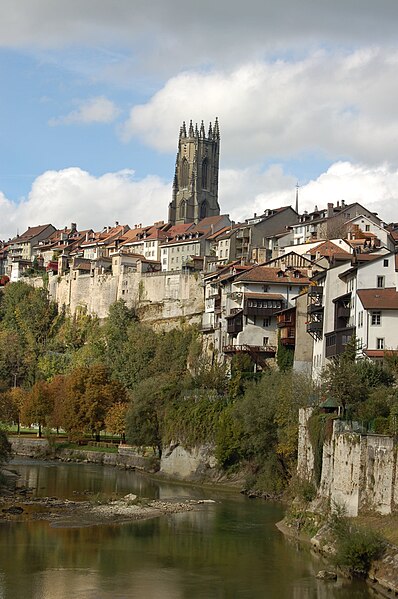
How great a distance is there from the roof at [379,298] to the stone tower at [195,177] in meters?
101

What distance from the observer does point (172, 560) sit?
128 feet

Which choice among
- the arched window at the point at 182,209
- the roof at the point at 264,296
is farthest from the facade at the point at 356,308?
the arched window at the point at 182,209

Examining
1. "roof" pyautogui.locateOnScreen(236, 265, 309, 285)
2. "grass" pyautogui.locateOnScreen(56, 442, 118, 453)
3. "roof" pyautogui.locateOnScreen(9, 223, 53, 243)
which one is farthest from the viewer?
"roof" pyautogui.locateOnScreen(9, 223, 53, 243)

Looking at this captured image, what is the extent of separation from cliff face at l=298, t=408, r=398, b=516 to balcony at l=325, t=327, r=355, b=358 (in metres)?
12.8

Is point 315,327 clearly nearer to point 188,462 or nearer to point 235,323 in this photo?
point 188,462

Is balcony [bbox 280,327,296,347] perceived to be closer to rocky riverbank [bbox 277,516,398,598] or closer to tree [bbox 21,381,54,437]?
tree [bbox 21,381,54,437]

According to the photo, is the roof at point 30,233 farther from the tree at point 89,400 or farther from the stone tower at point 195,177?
the tree at point 89,400

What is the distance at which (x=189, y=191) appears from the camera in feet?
520

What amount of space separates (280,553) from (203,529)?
6.73m

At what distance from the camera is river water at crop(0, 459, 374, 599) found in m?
33.8

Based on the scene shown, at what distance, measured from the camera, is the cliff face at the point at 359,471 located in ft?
121

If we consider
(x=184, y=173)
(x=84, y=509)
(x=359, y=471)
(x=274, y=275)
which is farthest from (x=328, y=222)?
(x=184, y=173)

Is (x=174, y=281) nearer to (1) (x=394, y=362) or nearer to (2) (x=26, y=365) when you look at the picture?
(2) (x=26, y=365)

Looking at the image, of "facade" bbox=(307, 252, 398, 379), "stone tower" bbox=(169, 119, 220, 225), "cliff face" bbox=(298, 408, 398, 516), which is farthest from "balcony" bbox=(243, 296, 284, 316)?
"stone tower" bbox=(169, 119, 220, 225)
